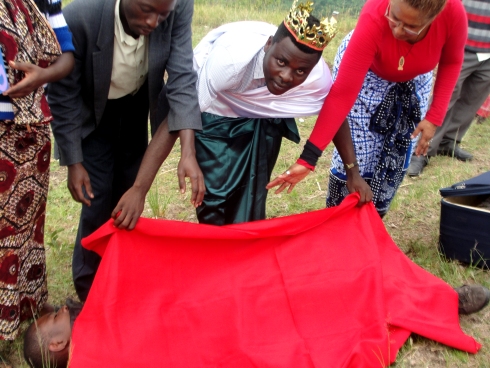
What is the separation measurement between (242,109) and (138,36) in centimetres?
60

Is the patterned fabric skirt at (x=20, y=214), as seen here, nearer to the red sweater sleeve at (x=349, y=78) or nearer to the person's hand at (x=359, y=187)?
the red sweater sleeve at (x=349, y=78)

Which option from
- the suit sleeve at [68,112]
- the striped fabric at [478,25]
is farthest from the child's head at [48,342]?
the striped fabric at [478,25]

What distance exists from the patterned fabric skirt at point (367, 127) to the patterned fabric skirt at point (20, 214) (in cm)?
162

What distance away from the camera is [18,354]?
8.31 feet

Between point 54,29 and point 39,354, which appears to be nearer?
point 54,29

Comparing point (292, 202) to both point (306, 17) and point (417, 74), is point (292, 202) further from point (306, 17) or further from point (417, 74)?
point (306, 17)

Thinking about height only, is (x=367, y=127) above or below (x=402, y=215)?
above

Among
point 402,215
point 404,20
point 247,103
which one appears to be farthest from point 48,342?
point 402,215

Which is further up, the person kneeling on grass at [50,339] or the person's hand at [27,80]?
the person's hand at [27,80]

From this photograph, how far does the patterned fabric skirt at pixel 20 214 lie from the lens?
2.10 metres

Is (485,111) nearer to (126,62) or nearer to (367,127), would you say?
(367,127)

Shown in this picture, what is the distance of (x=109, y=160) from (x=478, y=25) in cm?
336

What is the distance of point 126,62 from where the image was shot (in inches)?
91.7

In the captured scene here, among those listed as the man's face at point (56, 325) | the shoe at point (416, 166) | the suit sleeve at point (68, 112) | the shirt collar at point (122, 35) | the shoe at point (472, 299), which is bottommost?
the shoe at point (416, 166)
